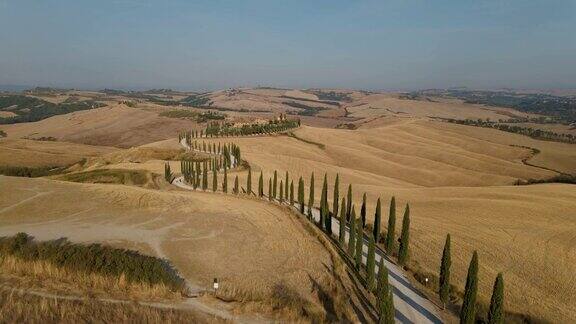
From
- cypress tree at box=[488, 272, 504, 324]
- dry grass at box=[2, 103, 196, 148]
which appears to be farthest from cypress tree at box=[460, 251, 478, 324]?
dry grass at box=[2, 103, 196, 148]

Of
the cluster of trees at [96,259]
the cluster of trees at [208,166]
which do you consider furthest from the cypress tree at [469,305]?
the cluster of trees at [208,166]

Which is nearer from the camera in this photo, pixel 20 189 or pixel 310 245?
pixel 310 245

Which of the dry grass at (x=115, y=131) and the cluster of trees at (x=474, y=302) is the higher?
the cluster of trees at (x=474, y=302)

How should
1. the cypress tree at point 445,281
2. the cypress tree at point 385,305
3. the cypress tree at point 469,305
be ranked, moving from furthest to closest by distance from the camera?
the cypress tree at point 445,281
the cypress tree at point 469,305
the cypress tree at point 385,305

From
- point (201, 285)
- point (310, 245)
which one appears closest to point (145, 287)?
point (201, 285)

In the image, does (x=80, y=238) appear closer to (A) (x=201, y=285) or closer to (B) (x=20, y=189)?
(A) (x=201, y=285)

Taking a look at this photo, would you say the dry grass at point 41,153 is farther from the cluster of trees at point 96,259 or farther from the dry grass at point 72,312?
the dry grass at point 72,312
